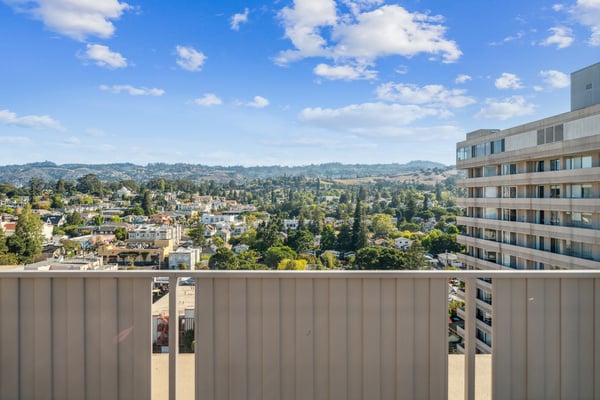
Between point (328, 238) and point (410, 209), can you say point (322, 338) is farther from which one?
point (328, 238)

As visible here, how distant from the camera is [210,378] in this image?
1245mm

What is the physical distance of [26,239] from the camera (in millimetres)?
7656

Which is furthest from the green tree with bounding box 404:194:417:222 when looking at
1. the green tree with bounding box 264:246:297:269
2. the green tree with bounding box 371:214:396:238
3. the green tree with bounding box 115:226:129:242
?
the green tree with bounding box 115:226:129:242

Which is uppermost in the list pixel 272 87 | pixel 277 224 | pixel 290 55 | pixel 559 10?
pixel 290 55

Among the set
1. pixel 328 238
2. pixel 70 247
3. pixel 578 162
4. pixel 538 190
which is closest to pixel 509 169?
pixel 538 190

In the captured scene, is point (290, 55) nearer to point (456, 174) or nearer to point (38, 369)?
point (456, 174)

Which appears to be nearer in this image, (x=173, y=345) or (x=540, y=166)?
(x=173, y=345)

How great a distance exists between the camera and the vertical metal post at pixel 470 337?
1.28m

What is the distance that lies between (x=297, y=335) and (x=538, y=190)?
7.46m

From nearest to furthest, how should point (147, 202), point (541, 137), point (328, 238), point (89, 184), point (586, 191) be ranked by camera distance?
point (586, 191)
point (541, 137)
point (89, 184)
point (328, 238)
point (147, 202)

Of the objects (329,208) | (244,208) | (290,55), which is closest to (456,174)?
(290,55)

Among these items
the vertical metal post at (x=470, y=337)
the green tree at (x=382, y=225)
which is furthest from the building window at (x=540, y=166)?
the vertical metal post at (x=470, y=337)

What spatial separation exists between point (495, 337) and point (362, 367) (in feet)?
1.51

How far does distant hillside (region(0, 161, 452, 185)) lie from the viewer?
1056 centimetres
